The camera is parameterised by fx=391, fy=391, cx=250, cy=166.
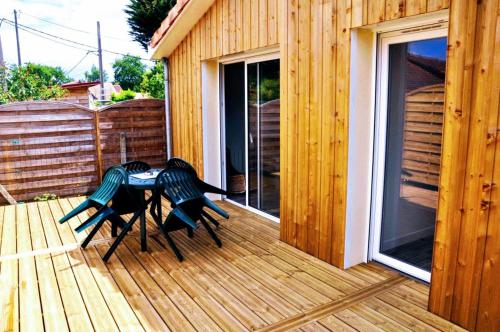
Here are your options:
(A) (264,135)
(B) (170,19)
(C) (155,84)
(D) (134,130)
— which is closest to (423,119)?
(A) (264,135)

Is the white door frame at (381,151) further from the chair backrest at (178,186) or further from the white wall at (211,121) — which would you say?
the white wall at (211,121)

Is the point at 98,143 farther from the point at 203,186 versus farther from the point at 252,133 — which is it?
the point at 203,186

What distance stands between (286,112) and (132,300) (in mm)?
2260

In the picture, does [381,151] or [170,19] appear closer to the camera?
[381,151]

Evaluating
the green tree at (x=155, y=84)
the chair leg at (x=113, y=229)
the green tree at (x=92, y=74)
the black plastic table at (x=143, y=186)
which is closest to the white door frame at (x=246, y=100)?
the black plastic table at (x=143, y=186)

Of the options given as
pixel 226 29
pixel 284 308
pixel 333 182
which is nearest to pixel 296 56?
pixel 333 182

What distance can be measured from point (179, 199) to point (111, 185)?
736 mm

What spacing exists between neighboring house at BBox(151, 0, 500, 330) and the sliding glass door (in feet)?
0.08

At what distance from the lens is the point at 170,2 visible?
17.8 m

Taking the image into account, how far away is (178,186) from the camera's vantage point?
152 inches

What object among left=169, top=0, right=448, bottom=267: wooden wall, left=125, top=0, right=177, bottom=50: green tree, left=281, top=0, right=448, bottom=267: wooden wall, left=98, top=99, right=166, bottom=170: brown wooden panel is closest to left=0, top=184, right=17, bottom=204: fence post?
left=98, top=99, right=166, bottom=170: brown wooden panel

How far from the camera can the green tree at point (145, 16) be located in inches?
715

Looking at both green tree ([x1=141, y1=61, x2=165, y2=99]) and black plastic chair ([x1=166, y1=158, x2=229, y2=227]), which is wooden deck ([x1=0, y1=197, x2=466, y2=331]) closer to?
black plastic chair ([x1=166, y1=158, x2=229, y2=227])

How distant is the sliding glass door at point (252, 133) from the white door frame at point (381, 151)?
4.90ft
